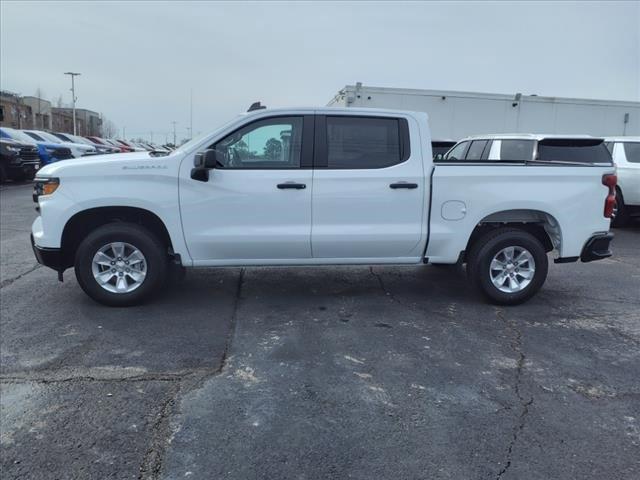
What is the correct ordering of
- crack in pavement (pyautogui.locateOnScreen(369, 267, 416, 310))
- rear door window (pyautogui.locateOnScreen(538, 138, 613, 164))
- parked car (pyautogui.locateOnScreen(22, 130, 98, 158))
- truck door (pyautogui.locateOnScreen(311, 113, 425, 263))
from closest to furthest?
truck door (pyautogui.locateOnScreen(311, 113, 425, 263)) < crack in pavement (pyautogui.locateOnScreen(369, 267, 416, 310)) < rear door window (pyautogui.locateOnScreen(538, 138, 613, 164)) < parked car (pyautogui.locateOnScreen(22, 130, 98, 158))

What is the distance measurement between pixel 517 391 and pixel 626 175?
8756 mm

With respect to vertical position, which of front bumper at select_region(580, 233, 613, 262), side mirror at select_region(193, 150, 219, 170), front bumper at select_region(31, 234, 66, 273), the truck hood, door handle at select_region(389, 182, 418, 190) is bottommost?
front bumper at select_region(31, 234, 66, 273)

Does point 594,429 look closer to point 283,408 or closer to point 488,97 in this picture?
point 283,408

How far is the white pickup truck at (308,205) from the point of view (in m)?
5.02

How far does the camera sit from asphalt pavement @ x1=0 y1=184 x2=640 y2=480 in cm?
282

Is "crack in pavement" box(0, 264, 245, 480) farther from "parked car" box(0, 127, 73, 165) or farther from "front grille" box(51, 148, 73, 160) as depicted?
"front grille" box(51, 148, 73, 160)

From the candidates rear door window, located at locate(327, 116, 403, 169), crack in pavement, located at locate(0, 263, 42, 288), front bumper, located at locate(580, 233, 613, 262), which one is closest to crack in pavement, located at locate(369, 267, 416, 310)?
rear door window, located at locate(327, 116, 403, 169)

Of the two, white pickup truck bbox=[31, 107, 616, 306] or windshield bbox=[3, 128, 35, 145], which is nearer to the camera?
white pickup truck bbox=[31, 107, 616, 306]

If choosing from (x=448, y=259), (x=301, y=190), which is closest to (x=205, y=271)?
(x=301, y=190)

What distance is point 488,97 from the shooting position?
14453mm

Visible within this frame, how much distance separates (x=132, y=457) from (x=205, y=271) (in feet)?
13.2

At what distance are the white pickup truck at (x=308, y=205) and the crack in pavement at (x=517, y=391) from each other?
53 cm

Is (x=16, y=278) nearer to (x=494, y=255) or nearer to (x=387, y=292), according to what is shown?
(x=387, y=292)

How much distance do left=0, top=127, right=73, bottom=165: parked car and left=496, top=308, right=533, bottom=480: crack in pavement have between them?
57.8 ft
